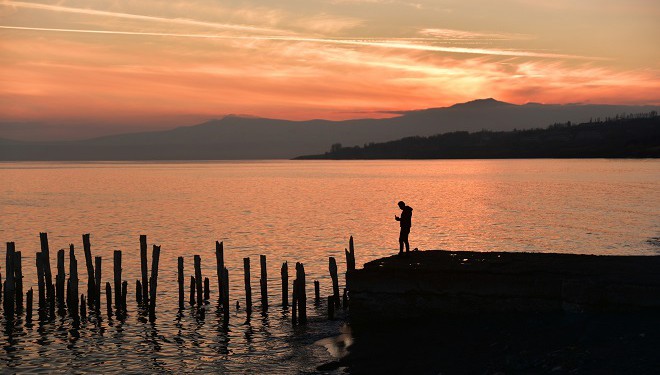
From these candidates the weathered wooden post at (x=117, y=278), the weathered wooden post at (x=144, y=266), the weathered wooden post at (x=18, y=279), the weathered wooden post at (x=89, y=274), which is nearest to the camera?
the weathered wooden post at (x=117, y=278)

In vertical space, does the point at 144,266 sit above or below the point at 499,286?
below

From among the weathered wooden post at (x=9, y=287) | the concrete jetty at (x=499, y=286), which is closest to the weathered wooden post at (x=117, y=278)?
the weathered wooden post at (x=9, y=287)

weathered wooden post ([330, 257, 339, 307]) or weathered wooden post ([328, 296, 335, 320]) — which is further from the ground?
weathered wooden post ([330, 257, 339, 307])

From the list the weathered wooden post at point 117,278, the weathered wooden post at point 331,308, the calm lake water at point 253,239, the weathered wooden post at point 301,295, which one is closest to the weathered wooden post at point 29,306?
the calm lake water at point 253,239

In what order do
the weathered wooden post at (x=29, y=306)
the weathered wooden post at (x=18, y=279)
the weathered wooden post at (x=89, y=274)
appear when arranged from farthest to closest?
the weathered wooden post at (x=89, y=274), the weathered wooden post at (x=18, y=279), the weathered wooden post at (x=29, y=306)

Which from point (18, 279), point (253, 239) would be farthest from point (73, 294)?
point (253, 239)

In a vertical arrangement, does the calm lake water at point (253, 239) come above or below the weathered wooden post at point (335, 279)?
below

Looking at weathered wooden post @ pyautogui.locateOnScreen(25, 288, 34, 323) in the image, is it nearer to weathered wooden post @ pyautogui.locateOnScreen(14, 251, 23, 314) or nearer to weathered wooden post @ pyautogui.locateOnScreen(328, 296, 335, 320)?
weathered wooden post @ pyautogui.locateOnScreen(14, 251, 23, 314)

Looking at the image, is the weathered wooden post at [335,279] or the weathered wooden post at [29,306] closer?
the weathered wooden post at [29,306]

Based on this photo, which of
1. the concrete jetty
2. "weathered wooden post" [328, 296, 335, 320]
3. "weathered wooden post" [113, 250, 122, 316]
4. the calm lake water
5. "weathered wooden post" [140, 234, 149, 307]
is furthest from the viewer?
"weathered wooden post" [140, 234, 149, 307]

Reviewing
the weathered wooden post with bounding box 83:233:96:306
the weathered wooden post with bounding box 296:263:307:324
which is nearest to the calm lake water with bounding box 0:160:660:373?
the weathered wooden post with bounding box 296:263:307:324

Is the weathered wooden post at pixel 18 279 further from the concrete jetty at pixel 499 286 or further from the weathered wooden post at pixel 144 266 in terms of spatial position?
the concrete jetty at pixel 499 286

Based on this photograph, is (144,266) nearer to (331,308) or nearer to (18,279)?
(18,279)

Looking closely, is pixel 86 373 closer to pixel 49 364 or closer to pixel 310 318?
pixel 49 364
